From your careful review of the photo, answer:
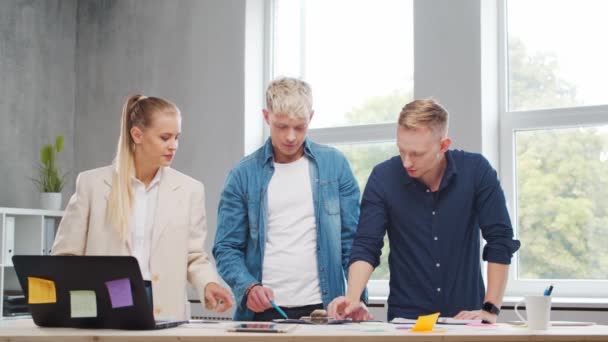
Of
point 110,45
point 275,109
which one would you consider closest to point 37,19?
point 110,45

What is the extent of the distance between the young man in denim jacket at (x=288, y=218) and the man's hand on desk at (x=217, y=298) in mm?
122

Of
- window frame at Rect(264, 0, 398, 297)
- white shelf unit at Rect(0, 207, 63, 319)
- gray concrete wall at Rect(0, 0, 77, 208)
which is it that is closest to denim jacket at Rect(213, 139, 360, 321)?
window frame at Rect(264, 0, 398, 297)

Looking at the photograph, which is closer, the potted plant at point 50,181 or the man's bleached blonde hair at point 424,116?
the man's bleached blonde hair at point 424,116

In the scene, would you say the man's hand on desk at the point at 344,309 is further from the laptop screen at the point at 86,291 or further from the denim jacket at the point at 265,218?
the laptop screen at the point at 86,291

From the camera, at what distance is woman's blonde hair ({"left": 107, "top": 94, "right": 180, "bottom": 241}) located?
8.87 ft

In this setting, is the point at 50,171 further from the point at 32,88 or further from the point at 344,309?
the point at 344,309

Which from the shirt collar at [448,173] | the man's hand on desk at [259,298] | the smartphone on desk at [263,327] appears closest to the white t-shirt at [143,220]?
the man's hand on desk at [259,298]

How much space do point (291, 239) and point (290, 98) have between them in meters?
0.49

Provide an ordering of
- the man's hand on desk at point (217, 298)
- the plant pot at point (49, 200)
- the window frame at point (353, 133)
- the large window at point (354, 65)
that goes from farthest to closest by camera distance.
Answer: the plant pot at point (49, 200)
the large window at point (354, 65)
the window frame at point (353, 133)
the man's hand on desk at point (217, 298)

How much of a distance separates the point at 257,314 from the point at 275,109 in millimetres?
695

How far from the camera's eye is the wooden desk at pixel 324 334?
1.95 meters

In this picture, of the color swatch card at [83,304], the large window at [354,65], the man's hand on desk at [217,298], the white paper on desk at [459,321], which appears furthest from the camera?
the large window at [354,65]

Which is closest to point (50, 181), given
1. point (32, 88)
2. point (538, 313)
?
point (32, 88)

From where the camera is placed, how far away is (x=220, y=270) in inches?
113
